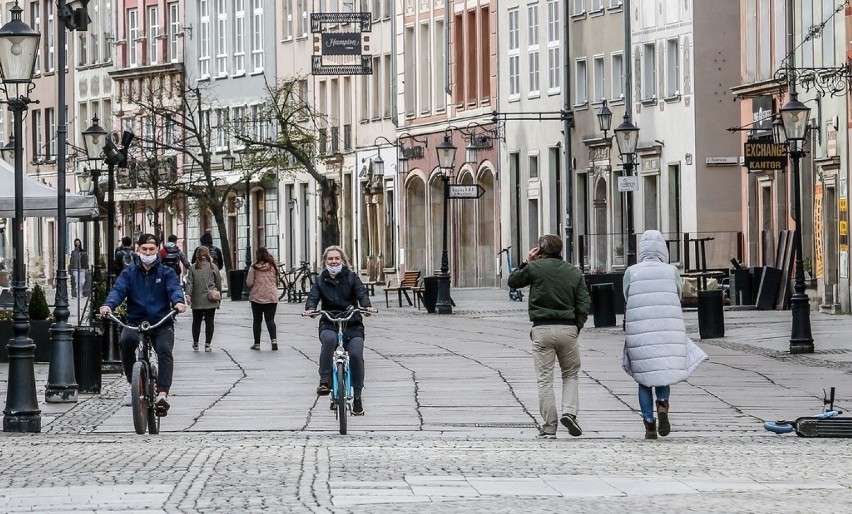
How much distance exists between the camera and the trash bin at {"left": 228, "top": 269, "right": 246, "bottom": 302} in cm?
6531

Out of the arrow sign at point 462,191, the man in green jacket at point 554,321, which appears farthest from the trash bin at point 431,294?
the man in green jacket at point 554,321

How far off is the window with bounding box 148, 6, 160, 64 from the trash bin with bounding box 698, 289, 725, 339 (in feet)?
200

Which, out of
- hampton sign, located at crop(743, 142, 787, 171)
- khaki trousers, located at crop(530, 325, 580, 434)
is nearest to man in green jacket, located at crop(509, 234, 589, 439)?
khaki trousers, located at crop(530, 325, 580, 434)

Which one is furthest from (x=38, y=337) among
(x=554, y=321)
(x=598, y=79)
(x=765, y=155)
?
(x=598, y=79)

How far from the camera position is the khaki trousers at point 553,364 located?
63.6 feet

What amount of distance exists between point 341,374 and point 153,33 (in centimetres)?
7713

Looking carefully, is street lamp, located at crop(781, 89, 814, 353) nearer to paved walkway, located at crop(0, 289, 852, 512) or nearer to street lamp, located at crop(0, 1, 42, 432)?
paved walkway, located at crop(0, 289, 852, 512)

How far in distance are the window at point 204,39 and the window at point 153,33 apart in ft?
11.0

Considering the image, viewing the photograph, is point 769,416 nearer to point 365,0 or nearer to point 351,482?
point 351,482

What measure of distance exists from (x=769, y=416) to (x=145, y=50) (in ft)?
251

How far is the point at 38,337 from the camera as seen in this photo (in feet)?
106

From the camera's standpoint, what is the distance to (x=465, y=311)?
168ft

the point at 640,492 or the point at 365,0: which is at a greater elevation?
the point at 365,0

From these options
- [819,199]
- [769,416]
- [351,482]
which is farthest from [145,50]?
[351,482]
